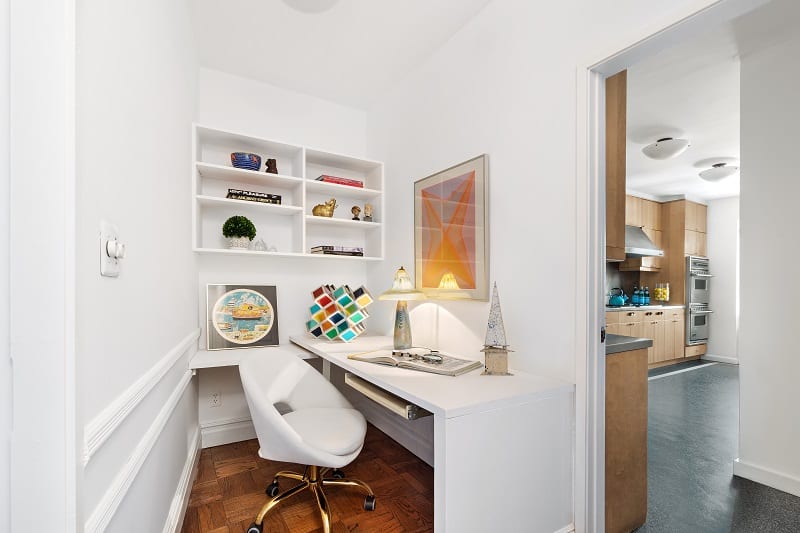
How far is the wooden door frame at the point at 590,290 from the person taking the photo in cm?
151

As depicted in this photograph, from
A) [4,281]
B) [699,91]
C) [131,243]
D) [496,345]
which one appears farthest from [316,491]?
[699,91]

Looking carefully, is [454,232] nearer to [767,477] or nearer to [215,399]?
[215,399]

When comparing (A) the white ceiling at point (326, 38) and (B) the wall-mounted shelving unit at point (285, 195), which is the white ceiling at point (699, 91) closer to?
(A) the white ceiling at point (326, 38)

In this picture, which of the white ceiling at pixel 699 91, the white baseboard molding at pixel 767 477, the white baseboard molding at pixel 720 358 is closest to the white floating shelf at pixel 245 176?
the white ceiling at pixel 699 91

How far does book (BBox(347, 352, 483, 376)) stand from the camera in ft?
5.73

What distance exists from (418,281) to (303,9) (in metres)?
1.72

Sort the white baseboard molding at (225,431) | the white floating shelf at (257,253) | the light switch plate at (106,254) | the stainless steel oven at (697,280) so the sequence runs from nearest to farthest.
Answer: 1. the light switch plate at (106,254)
2. the white floating shelf at (257,253)
3. the white baseboard molding at (225,431)
4. the stainless steel oven at (697,280)

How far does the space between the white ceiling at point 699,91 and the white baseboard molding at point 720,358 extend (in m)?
3.12

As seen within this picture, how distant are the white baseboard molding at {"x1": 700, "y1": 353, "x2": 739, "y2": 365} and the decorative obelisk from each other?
20.4 feet

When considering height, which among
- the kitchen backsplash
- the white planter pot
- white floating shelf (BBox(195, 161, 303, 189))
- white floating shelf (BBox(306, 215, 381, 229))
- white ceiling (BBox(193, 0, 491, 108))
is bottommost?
the kitchen backsplash

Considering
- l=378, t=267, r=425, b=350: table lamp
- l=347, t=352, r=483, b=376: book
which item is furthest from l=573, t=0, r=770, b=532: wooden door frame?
l=378, t=267, r=425, b=350: table lamp

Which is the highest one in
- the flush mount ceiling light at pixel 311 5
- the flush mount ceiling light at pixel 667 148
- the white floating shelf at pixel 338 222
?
the flush mount ceiling light at pixel 311 5

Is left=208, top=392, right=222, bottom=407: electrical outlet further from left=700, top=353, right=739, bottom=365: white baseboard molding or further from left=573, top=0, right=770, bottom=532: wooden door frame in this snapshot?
left=700, top=353, right=739, bottom=365: white baseboard molding

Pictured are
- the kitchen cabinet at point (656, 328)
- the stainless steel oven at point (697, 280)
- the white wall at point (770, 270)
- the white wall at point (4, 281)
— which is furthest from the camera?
the stainless steel oven at point (697, 280)
